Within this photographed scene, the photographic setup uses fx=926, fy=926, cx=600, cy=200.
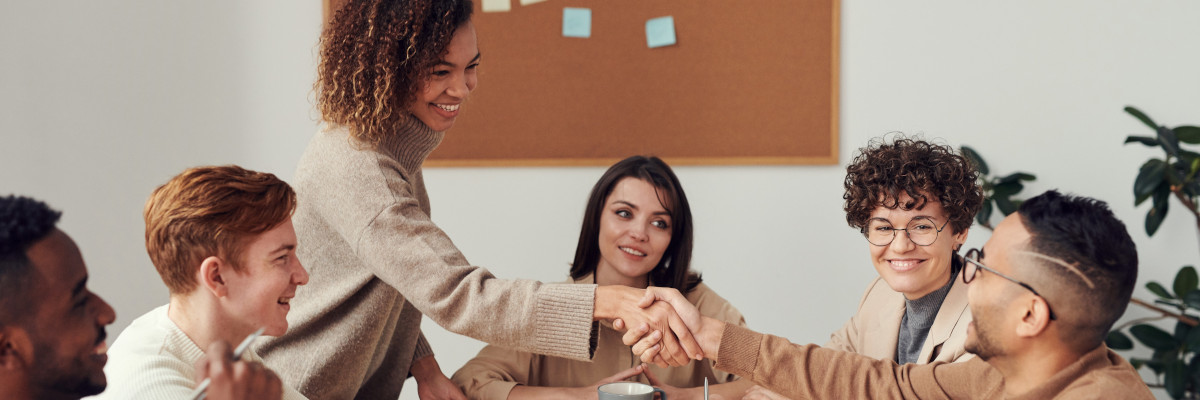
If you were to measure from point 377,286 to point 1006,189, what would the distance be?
73.9 inches

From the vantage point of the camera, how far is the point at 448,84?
1.72 metres

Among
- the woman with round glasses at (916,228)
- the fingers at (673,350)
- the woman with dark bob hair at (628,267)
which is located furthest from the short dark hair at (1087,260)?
the woman with dark bob hair at (628,267)

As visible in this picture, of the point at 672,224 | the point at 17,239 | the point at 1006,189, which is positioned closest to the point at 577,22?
the point at 672,224

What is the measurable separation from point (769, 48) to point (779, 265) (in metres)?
0.71

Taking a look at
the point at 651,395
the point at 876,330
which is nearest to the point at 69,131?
the point at 651,395

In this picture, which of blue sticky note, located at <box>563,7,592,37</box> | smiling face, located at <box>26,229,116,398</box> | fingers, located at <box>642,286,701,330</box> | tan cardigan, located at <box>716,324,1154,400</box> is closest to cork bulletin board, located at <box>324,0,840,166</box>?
blue sticky note, located at <box>563,7,592,37</box>

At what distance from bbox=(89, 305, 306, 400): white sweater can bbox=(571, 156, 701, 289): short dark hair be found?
1.19 metres

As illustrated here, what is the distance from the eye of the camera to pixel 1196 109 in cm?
264

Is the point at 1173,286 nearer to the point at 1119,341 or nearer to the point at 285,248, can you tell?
the point at 1119,341

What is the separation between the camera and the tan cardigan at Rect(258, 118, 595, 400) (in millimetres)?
1518

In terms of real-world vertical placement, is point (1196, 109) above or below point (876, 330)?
above

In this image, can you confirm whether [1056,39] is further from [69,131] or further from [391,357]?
[69,131]

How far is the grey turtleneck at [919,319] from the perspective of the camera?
185 centimetres

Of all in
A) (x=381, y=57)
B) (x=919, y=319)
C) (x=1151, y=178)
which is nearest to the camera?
(x=381, y=57)
